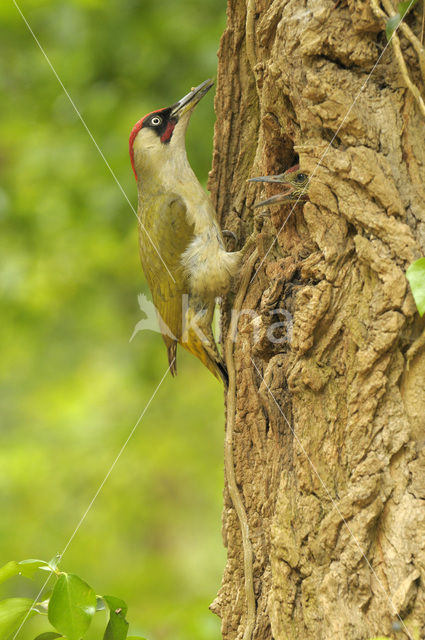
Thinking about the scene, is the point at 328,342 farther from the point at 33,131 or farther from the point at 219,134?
the point at 33,131

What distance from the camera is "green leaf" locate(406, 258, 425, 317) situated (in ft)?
4.76

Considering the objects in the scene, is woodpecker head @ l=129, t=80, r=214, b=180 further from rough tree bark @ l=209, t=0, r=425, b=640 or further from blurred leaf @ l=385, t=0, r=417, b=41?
blurred leaf @ l=385, t=0, r=417, b=41

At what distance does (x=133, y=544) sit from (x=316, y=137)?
4066 mm

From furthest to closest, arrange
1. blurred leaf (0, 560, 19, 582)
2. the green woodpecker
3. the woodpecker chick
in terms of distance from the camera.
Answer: the green woodpecker, the woodpecker chick, blurred leaf (0, 560, 19, 582)

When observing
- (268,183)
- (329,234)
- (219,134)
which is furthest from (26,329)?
(329,234)

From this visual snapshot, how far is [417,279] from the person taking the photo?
4.81 feet

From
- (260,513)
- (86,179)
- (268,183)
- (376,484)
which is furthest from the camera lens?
(86,179)

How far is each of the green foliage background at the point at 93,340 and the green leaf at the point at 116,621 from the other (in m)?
2.03

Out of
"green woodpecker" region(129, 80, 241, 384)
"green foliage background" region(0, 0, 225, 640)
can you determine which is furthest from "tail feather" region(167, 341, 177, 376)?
"green foliage background" region(0, 0, 225, 640)

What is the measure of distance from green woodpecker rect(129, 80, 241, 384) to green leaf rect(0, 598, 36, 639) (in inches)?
35.5

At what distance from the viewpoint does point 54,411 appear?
5.09 metres

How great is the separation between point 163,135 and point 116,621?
186 cm

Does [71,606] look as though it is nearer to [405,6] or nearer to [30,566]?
[30,566]

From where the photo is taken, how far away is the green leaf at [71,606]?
161cm
